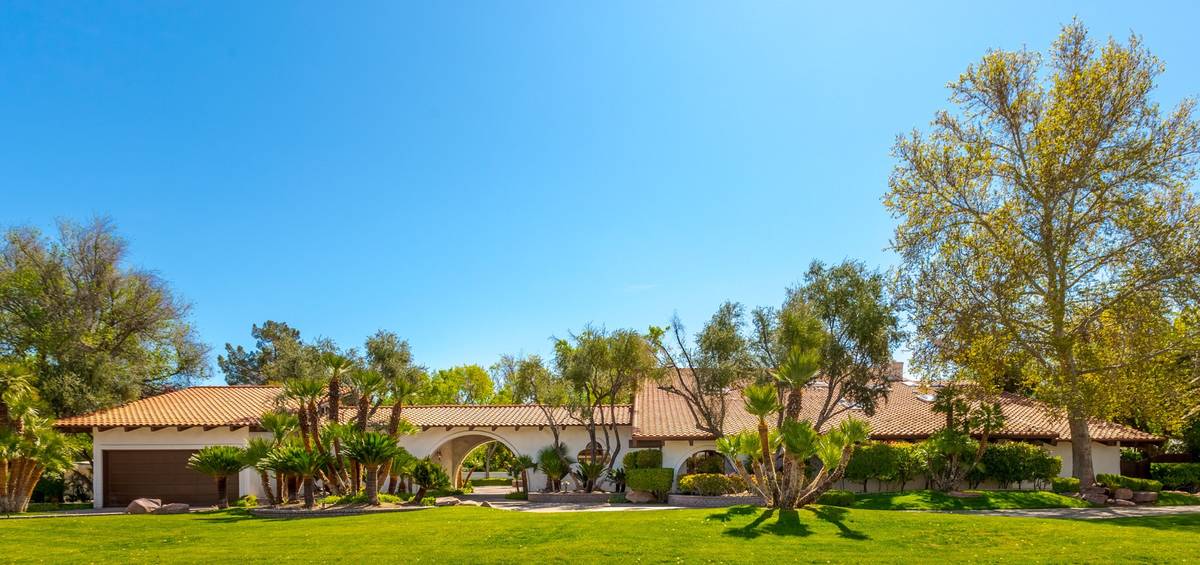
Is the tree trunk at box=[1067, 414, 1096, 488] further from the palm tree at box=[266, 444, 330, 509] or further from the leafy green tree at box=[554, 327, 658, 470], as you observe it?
the palm tree at box=[266, 444, 330, 509]

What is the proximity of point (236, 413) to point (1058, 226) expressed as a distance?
27.3 metres

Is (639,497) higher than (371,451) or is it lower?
lower

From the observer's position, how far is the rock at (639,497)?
26.6m

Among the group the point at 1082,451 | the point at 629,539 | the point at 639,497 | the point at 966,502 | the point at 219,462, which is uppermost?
the point at 219,462

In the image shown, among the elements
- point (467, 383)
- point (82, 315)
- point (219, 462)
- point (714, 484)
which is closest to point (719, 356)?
point (714, 484)

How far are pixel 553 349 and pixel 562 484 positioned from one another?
17.4 ft

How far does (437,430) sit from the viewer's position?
104 ft

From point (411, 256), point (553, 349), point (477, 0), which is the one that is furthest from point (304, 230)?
point (477, 0)

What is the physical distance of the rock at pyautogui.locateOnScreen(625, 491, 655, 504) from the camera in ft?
87.2

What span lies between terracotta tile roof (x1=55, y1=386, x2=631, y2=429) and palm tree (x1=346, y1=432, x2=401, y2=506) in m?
8.76

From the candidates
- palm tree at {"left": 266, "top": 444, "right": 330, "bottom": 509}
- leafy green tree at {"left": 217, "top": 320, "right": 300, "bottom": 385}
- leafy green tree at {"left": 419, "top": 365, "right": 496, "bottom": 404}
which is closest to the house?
palm tree at {"left": 266, "top": 444, "right": 330, "bottom": 509}

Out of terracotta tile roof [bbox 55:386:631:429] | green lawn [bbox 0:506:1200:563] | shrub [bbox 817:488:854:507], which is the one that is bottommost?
shrub [bbox 817:488:854:507]

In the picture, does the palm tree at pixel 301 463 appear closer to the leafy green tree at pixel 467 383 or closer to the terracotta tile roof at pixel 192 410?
the terracotta tile roof at pixel 192 410

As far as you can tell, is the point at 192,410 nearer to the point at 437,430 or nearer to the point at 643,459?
the point at 437,430
